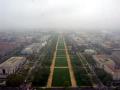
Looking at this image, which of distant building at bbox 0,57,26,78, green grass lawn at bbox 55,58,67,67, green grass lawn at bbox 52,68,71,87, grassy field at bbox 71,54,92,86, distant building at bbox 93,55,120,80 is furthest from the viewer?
green grass lawn at bbox 55,58,67,67

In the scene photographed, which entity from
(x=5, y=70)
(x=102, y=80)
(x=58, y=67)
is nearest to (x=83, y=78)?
(x=102, y=80)

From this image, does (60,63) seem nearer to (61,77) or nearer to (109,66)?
(61,77)

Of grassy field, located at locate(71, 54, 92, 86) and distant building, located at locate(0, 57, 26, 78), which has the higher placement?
distant building, located at locate(0, 57, 26, 78)

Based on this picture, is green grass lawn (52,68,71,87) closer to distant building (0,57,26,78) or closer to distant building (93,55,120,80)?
distant building (93,55,120,80)

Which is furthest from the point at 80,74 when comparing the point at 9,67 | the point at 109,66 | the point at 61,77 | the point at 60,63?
the point at 9,67

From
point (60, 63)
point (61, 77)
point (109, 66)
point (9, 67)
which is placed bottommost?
point (61, 77)

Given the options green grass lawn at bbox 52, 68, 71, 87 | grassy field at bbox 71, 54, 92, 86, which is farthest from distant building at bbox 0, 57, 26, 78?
grassy field at bbox 71, 54, 92, 86

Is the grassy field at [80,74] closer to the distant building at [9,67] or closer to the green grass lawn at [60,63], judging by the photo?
the green grass lawn at [60,63]

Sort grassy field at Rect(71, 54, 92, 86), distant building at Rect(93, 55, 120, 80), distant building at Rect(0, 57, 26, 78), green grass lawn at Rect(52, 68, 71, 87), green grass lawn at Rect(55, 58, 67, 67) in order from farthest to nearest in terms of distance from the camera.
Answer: green grass lawn at Rect(55, 58, 67, 67)
distant building at Rect(0, 57, 26, 78)
distant building at Rect(93, 55, 120, 80)
grassy field at Rect(71, 54, 92, 86)
green grass lawn at Rect(52, 68, 71, 87)

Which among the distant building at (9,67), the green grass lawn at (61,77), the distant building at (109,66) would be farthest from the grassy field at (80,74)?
the distant building at (9,67)
